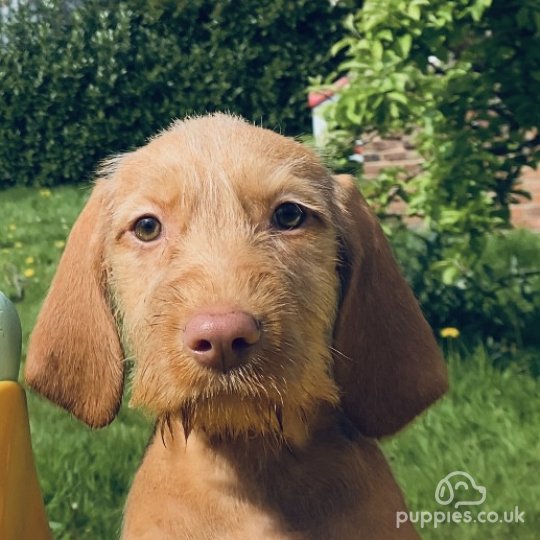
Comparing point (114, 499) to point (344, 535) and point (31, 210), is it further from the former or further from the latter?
point (31, 210)

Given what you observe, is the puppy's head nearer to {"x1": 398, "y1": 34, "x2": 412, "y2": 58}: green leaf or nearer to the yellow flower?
{"x1": 398, "y1": 34, "x2": 412, "y2": 58}: green leaf

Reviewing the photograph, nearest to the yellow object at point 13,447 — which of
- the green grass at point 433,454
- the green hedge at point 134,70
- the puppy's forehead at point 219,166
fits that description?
the puppy's forehead at point 219,166

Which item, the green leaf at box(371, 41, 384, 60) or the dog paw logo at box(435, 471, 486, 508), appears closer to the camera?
the dog paw logo at box(435, 471, 486, 508)

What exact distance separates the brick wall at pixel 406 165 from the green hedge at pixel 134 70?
173 centimetres

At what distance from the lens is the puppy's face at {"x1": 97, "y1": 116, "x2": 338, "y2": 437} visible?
5.86ft

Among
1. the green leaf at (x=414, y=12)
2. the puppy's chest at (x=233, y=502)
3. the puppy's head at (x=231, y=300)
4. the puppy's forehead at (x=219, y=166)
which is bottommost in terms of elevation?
the puppy's chest at (x=233, y=502)

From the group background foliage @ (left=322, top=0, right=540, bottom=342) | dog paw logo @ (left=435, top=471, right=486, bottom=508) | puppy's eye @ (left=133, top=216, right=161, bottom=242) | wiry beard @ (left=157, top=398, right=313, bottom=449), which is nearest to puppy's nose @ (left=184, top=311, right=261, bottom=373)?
wiry beard @ (left=157, top=398, right=313, bottom=449)

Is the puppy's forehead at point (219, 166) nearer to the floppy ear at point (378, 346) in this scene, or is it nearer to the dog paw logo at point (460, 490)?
the floppy ear at point (378, 346)

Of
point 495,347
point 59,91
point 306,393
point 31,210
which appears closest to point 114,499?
point 306,393

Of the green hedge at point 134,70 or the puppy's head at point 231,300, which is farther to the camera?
the green hedge at point 134,70

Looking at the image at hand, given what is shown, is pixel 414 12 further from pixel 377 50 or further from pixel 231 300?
pixel 231 300

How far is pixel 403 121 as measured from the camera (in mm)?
4523

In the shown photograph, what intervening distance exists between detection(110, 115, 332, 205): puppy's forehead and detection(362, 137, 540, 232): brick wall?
5086 millimetres

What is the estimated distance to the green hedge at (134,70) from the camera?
964 cm
